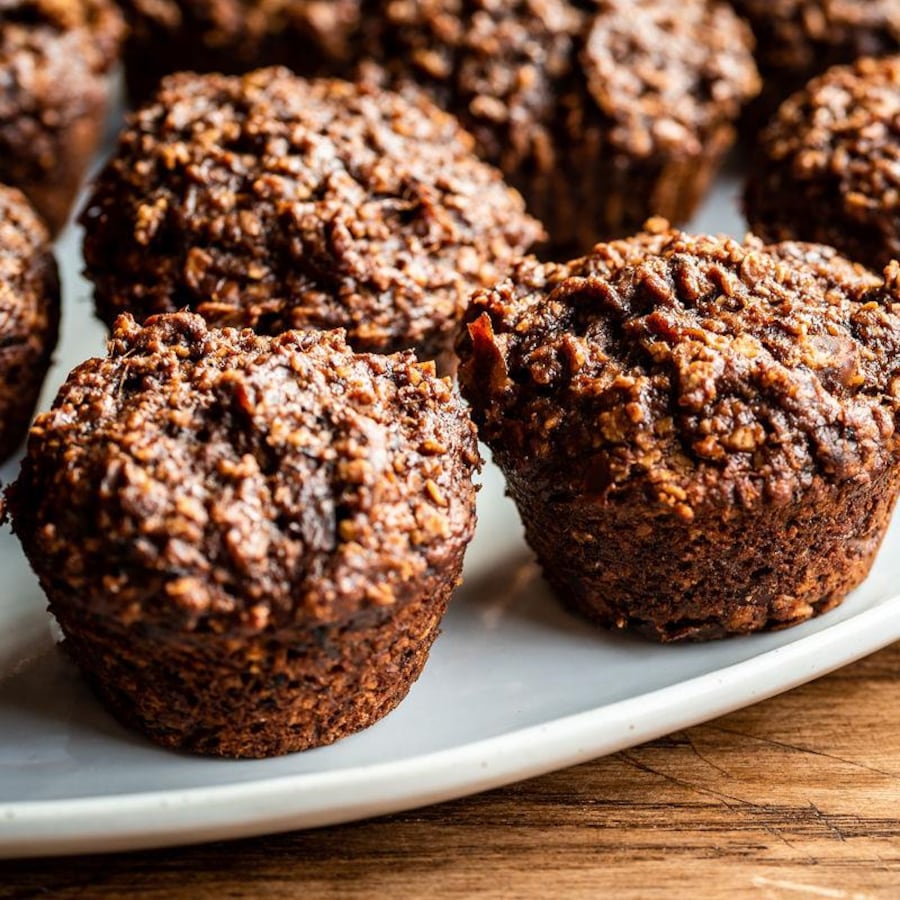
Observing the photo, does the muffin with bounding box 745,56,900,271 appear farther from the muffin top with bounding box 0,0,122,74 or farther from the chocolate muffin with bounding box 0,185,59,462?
the muffin top with bounding box 0,0,122,74

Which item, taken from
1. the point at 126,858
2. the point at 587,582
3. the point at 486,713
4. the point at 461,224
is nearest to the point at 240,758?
the point at 126,858

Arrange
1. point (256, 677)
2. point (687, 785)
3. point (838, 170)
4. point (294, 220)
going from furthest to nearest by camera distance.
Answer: point (838, 170) < point (294, 220) < point (687, 785) < point (256, 677)

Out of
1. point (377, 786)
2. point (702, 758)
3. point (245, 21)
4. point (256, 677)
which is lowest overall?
point (702, 758)

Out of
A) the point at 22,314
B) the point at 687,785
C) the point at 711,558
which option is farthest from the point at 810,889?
the point at 22,314

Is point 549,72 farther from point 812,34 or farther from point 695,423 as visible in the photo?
point 695,423

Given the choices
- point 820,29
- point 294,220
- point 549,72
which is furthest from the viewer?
point 820,29

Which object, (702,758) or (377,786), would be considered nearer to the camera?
(377,786)

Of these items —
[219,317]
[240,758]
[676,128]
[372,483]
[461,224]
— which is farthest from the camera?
[676,128]

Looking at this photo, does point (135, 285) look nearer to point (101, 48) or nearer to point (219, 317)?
point (219, 317)
